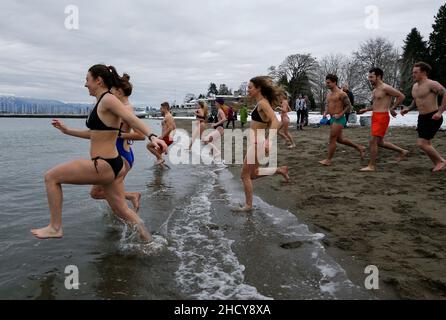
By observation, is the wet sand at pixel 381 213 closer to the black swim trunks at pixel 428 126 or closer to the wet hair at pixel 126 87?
the black swim trunks at pixel 428 126

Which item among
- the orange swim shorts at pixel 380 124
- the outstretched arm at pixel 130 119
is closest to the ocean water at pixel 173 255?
the outstretched arm at pixel 130 119

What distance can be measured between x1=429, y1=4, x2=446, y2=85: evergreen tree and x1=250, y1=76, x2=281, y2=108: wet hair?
52492mm

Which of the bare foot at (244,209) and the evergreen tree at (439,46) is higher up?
the evergreen tree at (439,46)

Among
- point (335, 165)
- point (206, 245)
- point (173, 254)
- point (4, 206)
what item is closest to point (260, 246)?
point (206, 245)

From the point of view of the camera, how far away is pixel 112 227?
17.1 ft

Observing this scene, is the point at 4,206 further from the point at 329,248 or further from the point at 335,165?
the point at 335,165

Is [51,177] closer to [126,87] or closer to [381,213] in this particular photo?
[126,87]

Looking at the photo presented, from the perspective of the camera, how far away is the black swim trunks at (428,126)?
733 centimetres

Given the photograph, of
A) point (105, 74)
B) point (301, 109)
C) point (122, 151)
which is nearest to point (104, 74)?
point (105, 74)

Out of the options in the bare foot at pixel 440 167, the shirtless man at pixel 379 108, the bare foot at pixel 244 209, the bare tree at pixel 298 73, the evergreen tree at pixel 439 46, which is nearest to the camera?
the bare foot at pixel 244 209

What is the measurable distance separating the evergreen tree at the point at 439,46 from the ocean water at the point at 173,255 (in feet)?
175

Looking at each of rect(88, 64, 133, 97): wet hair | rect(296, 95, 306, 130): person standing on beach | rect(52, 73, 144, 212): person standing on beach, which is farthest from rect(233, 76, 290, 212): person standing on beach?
rect(296, 95, 306, 130): person standing on beach

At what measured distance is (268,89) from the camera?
5652 millimetres

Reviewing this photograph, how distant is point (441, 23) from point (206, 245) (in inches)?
2380
